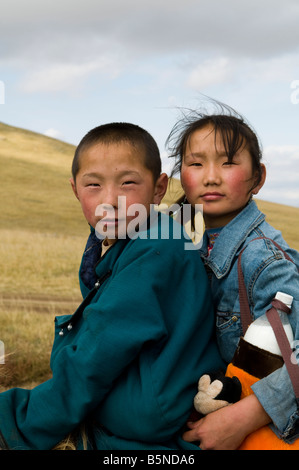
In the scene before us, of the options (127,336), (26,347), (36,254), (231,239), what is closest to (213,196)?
(231,239)

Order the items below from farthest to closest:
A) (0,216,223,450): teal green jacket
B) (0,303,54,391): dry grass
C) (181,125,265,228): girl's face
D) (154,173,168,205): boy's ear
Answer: (0,303,54,391): dry grass < (181,125,265,228): girl's face < (154,173,168,205): boy's ear < (0,216,223,450): teal green jacket

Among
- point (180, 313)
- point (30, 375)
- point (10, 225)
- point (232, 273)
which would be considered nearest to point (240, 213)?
point (232, 273)

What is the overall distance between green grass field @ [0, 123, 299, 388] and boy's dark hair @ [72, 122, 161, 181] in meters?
0.60

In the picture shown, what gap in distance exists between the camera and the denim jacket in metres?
1.90

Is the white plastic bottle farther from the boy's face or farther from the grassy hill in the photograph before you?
the grassy hill

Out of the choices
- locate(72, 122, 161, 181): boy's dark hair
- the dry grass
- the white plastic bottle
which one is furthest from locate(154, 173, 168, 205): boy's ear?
the dry grass

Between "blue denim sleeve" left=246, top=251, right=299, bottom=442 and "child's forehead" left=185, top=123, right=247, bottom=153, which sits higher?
"child's forehead" left=185, top=123, right=247, bottom=153

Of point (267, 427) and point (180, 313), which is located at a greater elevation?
point (180, 313)

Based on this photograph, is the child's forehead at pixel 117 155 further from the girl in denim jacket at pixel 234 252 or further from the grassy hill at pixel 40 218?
the grassy hill at pixel 40 218

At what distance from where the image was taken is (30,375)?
16.8ft

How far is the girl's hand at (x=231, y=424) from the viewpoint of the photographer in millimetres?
1887

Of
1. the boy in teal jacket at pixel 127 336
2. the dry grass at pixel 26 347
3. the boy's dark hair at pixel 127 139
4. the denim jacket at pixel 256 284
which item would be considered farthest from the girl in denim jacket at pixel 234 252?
the dry grass at pixel 26 347
